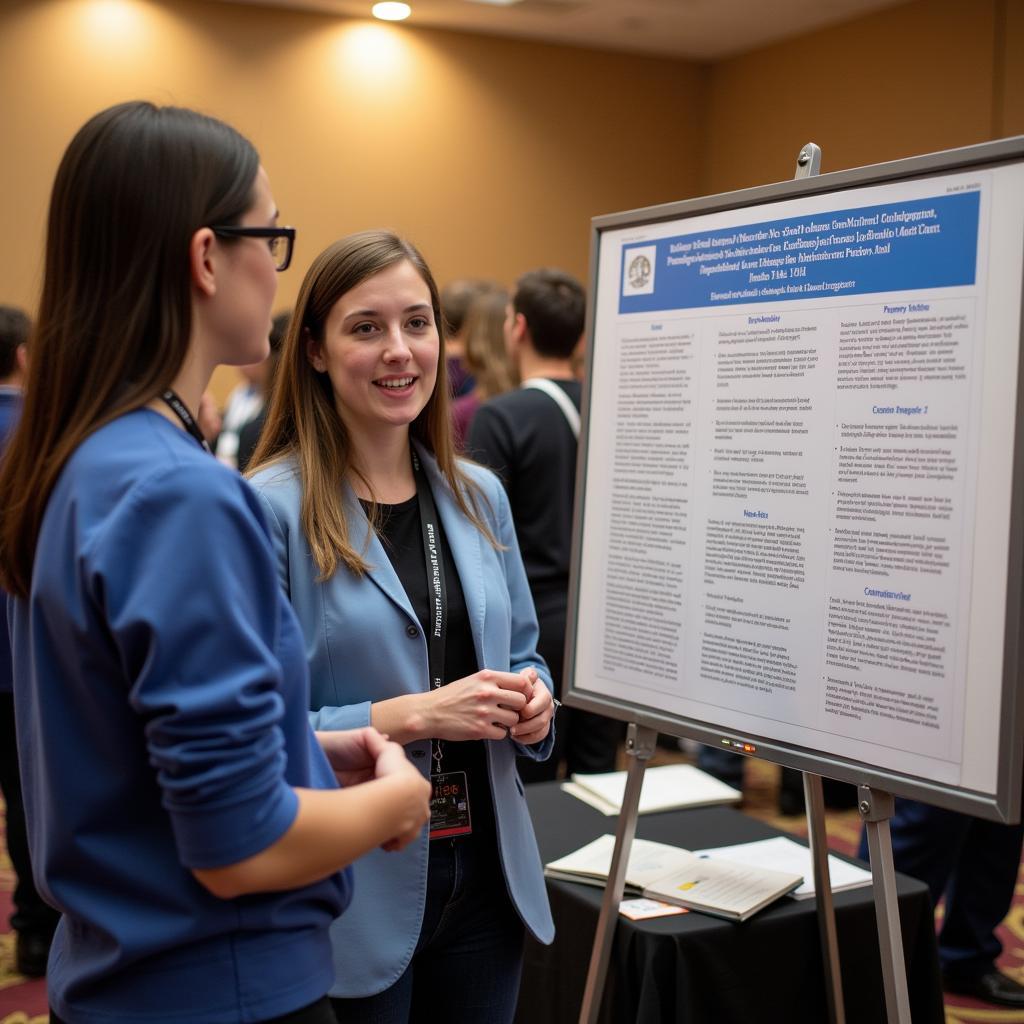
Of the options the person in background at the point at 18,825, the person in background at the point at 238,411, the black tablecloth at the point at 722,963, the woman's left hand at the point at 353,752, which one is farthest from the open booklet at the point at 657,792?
the person in background at the point at 238,411

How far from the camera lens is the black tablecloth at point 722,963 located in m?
1.73

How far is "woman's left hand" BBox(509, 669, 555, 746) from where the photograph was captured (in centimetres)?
156

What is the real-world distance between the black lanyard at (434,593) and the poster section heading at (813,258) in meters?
0.52

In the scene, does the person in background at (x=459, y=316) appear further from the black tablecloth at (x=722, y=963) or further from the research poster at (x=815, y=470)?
the black tablecloth at (x=722, y=963)

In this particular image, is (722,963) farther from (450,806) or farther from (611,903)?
(450,806)

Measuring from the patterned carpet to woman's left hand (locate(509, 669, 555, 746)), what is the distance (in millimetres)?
1732

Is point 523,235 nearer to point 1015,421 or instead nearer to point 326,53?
point 326,53

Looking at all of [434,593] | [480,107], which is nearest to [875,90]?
[480,107]

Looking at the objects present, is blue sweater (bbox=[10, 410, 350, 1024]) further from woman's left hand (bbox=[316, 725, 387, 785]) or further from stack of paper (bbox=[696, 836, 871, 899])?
stack of paper (bbox=[696, 836, 871, 899])

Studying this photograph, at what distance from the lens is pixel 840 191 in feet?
5.24

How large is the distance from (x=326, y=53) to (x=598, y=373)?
18.0 ft

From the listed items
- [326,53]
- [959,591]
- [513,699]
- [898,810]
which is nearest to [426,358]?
[513,699]

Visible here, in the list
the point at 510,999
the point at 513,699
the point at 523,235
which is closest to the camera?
the point at 513,699

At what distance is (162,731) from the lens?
0.91 meters
